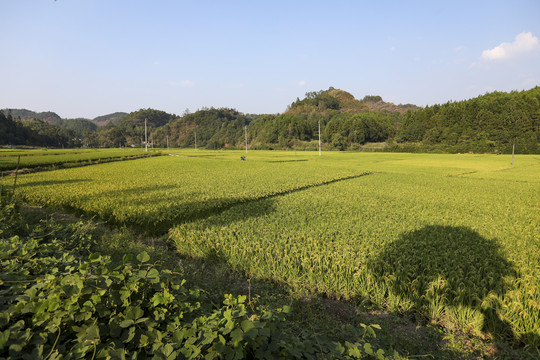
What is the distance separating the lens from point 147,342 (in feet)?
5.96

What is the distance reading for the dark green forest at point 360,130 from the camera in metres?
70.2

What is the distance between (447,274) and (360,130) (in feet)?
341

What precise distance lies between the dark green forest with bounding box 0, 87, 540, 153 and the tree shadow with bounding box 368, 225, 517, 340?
3030 inches

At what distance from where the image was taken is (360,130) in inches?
3999

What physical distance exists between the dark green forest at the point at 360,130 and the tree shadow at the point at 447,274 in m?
77.0

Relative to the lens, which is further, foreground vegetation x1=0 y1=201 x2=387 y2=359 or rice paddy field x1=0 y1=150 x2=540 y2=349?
rice paddy field x1=0 y1=150 x2=540 y2=349

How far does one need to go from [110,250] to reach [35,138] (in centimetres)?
11671

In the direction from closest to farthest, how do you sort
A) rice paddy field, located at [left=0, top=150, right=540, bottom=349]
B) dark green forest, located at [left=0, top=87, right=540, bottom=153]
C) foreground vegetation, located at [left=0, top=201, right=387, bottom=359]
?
1. foreground vegetation, located at [left=0, top=201, right=387, bottom=359]
2. rice paddy field, located at [left=0, top=150, right=540, bottom=349]
3. dark green forest, located at [left=0, top=87, right=540, bottom=153]

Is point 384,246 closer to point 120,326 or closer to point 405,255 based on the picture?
point 405,255

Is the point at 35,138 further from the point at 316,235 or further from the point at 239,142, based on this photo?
the point at 316,235

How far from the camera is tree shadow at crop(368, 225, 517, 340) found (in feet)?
13.4

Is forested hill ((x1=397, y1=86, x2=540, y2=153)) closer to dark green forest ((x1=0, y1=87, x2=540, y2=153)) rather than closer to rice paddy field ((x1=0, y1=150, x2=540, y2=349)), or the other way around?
dark green forest ((x1=0, y1=87, x2=540, y2=153))

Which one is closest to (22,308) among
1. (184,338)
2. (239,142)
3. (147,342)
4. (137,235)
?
(147,342)

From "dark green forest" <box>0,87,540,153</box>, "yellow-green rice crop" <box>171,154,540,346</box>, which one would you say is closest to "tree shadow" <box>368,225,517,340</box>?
"yellow-green rice crop" <box>171,154,540,346</box>
